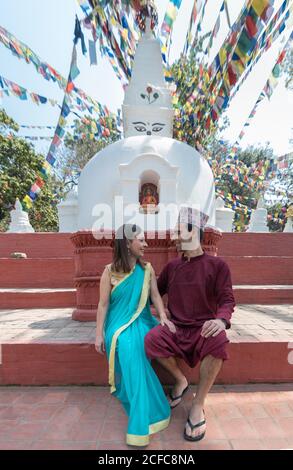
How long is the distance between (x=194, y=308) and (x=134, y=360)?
0.55 metres

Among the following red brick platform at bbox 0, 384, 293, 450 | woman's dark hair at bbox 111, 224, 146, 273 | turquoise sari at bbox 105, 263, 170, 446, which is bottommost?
red brick platform at bbox 0, 384, 293, 450

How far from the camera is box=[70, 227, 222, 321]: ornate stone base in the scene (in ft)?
11.8

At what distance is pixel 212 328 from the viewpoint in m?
1.88

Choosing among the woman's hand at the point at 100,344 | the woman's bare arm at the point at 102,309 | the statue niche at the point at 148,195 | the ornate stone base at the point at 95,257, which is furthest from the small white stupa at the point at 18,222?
the woman's hand at the point at 100,344

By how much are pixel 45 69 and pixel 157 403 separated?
410 inches

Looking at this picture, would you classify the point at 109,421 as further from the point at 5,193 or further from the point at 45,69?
the point at 5,193

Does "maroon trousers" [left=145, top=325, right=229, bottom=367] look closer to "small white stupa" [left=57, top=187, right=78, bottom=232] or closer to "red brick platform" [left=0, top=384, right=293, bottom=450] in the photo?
"red brick platform" [left=0, top=384, right=293, bottom=450]

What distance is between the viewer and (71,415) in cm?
206

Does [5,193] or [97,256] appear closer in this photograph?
[97,256]

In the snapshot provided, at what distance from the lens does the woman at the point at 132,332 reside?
1.81m

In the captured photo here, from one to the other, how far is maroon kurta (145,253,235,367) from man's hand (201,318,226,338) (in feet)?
0.12

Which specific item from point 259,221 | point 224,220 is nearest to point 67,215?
point 224,220

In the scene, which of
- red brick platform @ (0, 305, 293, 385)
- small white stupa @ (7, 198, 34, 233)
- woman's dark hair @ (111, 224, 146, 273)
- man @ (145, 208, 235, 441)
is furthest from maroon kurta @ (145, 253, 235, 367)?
small white stupa @ (7, 198, 34, 233)
